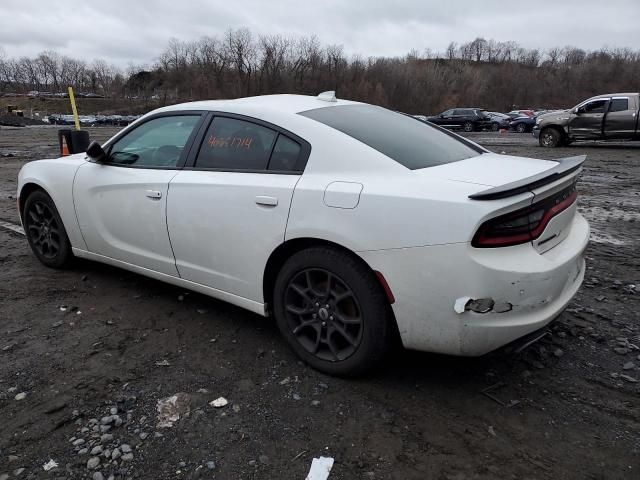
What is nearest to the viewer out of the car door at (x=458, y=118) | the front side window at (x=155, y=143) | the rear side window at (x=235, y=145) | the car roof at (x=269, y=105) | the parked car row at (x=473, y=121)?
the rear side window at (x=235, y=145)

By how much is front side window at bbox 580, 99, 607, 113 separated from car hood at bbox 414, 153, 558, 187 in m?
16.1

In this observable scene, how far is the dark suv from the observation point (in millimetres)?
33969

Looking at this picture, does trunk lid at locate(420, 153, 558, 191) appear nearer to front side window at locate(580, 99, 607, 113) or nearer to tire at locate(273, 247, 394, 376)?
tire at locate(273, 247, 394, 376)

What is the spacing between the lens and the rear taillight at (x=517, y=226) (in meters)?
2.23

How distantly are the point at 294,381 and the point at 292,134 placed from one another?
1.43 metres

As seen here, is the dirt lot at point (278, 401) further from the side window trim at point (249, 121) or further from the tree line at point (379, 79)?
the tree line at point (379, 79)

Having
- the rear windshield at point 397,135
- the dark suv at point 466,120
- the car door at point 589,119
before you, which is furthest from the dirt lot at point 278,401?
the dark suv at point 466,120

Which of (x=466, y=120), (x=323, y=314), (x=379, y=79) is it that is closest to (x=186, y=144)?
(x=323, y=314)

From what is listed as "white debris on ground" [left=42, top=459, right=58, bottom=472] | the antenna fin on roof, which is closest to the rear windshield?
the antenna fin on roof

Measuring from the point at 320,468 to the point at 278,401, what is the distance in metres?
0.54

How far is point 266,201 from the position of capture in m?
2.82

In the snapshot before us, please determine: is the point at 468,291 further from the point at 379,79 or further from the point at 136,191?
the point at 379,79

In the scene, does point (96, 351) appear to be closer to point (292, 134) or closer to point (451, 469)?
point (292, 134)

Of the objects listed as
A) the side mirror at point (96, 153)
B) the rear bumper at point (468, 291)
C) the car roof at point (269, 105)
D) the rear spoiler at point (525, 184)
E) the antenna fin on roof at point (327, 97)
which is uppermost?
the antenna fin on roof at point (327, 97)
